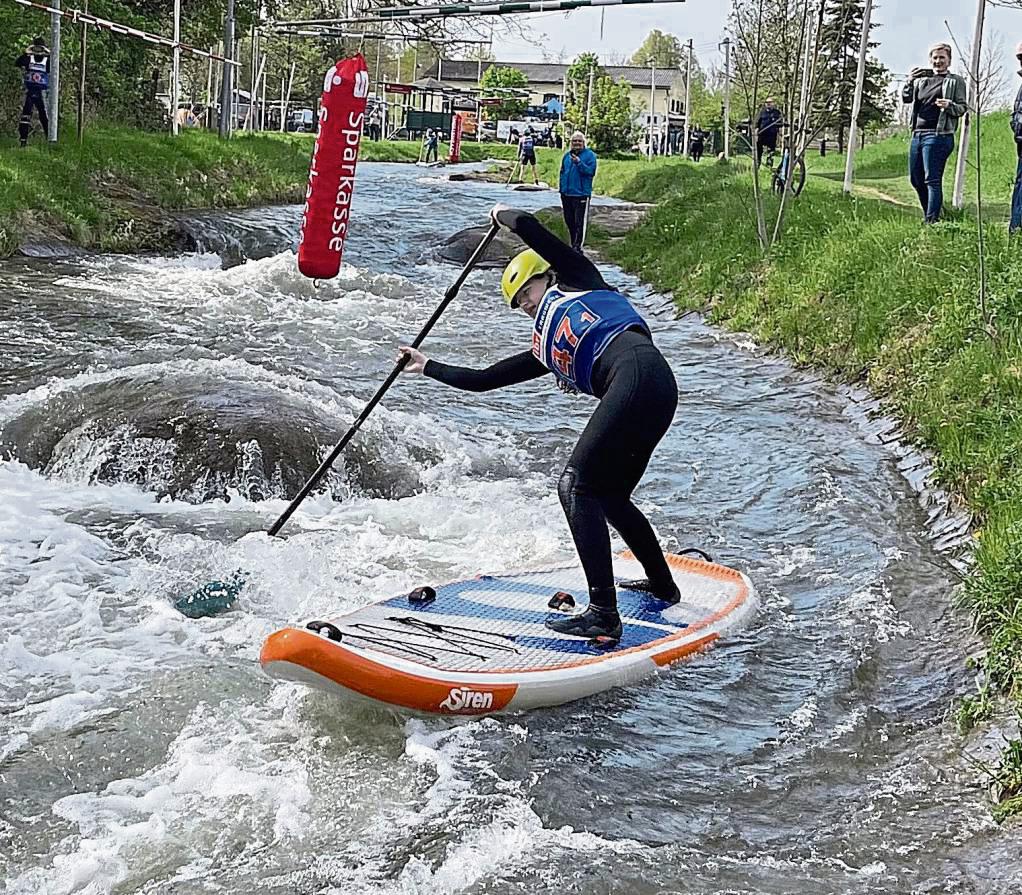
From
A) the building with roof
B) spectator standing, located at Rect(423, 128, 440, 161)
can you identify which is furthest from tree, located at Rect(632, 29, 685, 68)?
Result: spectator standing, located at Rect(423, 128, 440, 161)

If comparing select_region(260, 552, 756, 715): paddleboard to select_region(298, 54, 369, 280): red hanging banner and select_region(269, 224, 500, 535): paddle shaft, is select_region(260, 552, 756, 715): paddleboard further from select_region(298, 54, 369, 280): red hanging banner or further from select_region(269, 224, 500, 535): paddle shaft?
select_region(298, 54, 369, 280): red hanging banner

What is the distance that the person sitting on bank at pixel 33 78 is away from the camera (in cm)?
1842

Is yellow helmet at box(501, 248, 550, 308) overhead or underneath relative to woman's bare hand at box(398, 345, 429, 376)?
overhead

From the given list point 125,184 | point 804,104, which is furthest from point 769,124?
point 125,184

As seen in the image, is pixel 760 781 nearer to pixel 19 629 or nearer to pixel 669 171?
pixel 19 629

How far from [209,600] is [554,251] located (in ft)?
7.31

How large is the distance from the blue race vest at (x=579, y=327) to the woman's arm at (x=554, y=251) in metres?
0.05

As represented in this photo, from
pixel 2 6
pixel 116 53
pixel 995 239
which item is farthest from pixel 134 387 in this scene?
pixel 116 53

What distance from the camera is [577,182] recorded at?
704 inches

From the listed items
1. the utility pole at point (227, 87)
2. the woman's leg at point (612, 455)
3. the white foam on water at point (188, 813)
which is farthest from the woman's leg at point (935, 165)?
the utility pole at point (227, 87)

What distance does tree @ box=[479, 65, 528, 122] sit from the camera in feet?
251

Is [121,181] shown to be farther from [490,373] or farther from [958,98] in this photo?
[490,373]

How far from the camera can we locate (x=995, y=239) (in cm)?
1037

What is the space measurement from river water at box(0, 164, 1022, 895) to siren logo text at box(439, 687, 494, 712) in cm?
7
